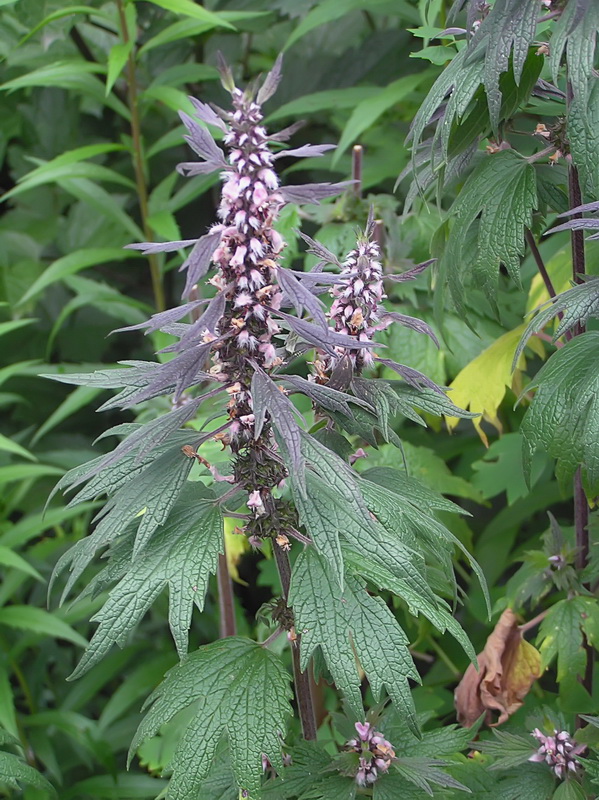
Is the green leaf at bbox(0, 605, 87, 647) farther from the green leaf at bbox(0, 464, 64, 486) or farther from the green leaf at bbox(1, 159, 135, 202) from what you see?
the green leaf at bbox(1, 159, 135, 202)

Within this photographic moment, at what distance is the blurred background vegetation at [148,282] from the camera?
1.33 m

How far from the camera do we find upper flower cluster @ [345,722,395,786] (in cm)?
78

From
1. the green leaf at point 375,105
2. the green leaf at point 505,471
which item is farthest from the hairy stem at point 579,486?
the green leaf at point 375,105

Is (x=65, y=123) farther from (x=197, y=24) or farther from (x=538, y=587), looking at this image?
(x=538, y=587)

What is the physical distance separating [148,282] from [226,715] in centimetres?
169

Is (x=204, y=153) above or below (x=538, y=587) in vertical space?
above

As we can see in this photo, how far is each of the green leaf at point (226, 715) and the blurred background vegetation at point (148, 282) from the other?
26 centimetres

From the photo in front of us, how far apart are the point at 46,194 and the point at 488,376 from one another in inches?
62.2

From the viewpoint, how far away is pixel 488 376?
1110 millimetres

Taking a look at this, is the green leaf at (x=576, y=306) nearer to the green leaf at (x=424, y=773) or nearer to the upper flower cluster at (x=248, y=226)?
the upper flower cluster at (x=248, y=226)

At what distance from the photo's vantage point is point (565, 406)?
82 centimetres

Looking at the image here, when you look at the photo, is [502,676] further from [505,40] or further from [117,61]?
[117,61]

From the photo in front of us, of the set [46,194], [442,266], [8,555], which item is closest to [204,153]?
[442,266]

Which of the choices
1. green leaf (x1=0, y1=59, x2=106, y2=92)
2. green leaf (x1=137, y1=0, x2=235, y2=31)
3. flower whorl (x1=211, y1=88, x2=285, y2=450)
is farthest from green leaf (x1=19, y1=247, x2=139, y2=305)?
flower whorl (x1=211, y1=88, x2=285, y2=450)
